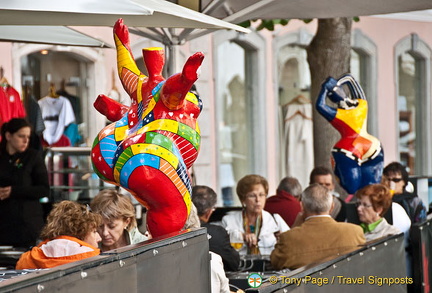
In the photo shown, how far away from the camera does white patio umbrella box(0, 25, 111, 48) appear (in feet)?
27.5

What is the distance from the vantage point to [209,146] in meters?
17.9

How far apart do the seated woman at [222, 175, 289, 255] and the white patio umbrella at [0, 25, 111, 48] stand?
207 cm

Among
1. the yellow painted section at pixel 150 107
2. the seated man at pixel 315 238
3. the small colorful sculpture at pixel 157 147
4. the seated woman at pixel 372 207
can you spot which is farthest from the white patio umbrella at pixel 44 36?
the yellow painted section at pixel 150 107

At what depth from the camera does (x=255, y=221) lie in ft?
25.6

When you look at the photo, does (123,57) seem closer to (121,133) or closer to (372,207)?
(121,133)

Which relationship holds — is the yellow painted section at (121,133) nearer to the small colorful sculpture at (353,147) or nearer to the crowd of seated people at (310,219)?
the crowd of seated people at (310,219)

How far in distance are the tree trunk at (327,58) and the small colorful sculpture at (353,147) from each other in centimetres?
309

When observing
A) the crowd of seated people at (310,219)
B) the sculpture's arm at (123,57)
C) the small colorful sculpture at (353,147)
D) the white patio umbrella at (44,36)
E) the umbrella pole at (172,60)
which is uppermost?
the white patio umbrella at (44,36)

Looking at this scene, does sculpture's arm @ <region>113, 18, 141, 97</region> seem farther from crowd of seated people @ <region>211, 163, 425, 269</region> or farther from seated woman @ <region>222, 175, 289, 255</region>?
seated woman @ <region>222, 175, 289, 255</region>

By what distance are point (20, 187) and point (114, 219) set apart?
7.52 ft

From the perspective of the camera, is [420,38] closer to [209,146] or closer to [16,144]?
[209,146]

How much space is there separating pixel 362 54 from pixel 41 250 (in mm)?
18020

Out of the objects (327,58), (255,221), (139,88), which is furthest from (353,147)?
(139,88)

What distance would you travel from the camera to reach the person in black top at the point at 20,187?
7672 mm
